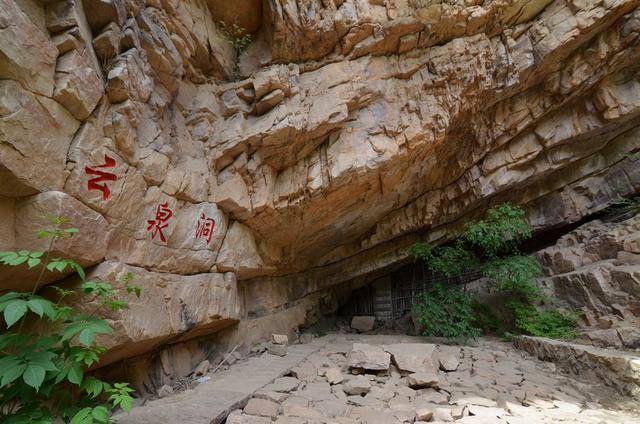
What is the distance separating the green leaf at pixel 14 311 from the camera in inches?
71.8

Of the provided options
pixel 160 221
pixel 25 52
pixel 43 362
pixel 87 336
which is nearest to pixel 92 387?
pixel 43 362

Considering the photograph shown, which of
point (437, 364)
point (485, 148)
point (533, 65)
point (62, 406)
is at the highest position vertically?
point (533, 65)

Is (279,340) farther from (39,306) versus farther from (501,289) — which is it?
(39,306)

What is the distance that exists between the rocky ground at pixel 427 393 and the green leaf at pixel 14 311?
2425 millimetres

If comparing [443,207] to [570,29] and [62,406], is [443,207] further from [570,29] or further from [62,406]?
[62,406]

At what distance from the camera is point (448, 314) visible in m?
7.77

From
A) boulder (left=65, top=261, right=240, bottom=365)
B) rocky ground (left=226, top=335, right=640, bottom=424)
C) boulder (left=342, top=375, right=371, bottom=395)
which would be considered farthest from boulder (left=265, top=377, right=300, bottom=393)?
boulder (left=65, top=261, right=240, bottom=365)

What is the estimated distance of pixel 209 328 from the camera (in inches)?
224

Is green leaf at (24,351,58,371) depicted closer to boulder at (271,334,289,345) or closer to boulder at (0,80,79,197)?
boulder at (0,80,79,197)

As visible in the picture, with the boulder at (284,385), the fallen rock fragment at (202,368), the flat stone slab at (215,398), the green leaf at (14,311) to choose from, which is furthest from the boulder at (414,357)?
the green leaf at (14,311)

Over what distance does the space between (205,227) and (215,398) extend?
8.58ft

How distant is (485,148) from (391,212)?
9.98 feet

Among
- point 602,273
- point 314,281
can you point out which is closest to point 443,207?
point 602,273

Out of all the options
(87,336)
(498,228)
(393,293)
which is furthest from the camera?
(393,293)
